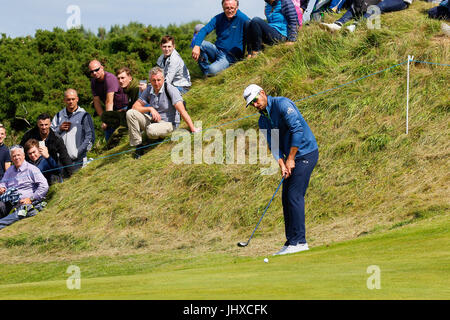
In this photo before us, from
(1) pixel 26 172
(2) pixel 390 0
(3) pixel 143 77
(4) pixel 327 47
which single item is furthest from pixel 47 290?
(3) pixel 143 77

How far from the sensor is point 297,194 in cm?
864

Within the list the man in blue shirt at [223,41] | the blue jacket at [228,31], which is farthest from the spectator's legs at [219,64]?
the blue jacket at [228,31]

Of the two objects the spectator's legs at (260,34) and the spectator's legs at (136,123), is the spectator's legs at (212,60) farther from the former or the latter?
the spectator's legs at (136,123)

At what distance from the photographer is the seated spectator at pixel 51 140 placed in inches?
546

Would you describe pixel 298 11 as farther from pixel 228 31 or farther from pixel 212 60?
pixel 212 60

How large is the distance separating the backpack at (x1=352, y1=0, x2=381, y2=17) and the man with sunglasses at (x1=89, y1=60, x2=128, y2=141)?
17.9ft

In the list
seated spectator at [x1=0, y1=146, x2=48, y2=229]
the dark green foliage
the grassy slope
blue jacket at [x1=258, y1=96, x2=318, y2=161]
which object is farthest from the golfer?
the dark green foliage

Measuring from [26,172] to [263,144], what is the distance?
469cm

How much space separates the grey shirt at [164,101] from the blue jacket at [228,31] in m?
1.97

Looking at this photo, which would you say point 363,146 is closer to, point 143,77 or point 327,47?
point 327,47

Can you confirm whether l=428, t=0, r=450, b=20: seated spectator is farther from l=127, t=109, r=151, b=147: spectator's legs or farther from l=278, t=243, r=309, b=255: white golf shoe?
l=278, t=243, r=309, b=255: white golf shoe

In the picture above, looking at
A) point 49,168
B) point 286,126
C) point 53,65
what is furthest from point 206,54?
point 53,65

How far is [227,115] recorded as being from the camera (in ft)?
48.6

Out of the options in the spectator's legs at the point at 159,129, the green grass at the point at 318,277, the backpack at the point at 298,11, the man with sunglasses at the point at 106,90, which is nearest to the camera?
the green grass at the point at 318,277
